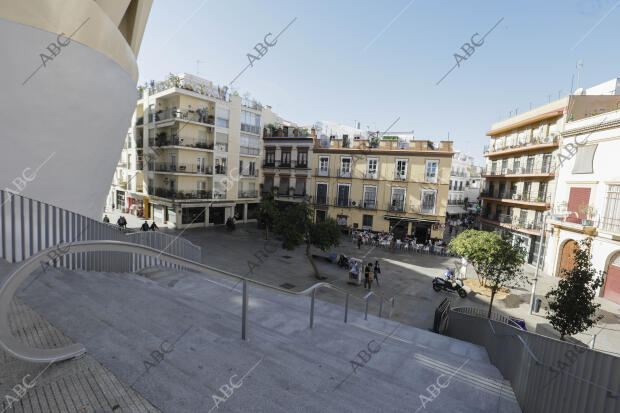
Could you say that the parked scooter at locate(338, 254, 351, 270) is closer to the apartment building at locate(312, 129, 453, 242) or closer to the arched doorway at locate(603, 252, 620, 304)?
the apartment building at locate(312, 129, 453, 242)

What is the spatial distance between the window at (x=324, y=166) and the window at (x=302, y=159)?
5.69 feet

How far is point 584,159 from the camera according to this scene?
781 inches

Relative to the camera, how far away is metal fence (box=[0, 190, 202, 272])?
5801mm

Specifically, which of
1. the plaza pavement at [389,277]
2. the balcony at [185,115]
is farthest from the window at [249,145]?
the plaza pavement at [389,277]

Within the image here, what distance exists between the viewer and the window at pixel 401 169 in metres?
28.0

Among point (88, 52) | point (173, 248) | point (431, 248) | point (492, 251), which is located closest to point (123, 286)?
point (173, 248)

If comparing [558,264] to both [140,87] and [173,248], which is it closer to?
[173,248]

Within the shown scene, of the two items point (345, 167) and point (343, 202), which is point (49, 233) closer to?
point (343, 202)

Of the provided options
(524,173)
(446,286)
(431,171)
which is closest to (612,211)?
(524,173)

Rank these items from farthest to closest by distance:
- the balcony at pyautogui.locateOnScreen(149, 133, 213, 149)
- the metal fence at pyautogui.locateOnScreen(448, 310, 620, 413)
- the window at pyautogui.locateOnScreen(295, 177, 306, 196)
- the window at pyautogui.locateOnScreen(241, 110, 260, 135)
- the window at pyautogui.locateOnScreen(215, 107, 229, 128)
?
the window at pyautogui.locateOnScreen(295, 177, 306, 196) < the window at pyautogui.locateOnScreen(241, 110, 260, 135) < the window at pyautogui.locateOnScreen(215, 107, 229, 128) < the balcony at pyautogui.locateOnScreen(149, 133, 213, 149) < the metal fence at pyautogui.locateOnScreen(448, 310, 620, 413)

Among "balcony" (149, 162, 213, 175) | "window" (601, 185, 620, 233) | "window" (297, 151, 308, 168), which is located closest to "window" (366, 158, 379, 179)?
"window" (297, 151, 308, 168)

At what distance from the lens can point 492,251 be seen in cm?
1386

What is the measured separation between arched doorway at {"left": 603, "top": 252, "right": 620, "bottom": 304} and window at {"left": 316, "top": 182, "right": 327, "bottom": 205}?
21642mm

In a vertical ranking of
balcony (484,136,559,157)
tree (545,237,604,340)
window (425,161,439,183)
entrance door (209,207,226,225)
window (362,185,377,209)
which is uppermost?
balcony (484,136,559,157)
